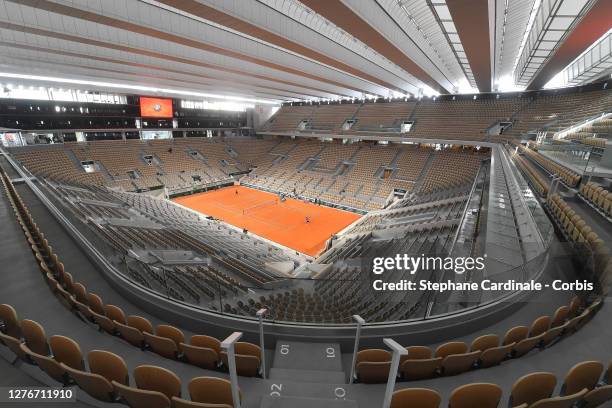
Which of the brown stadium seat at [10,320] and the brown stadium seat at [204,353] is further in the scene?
the brown stadium seat at [10,320]

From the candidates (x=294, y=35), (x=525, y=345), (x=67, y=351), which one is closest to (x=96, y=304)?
(x=67, y=351)

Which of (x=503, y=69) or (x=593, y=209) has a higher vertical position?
(x=503, y=69)

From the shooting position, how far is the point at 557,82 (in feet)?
71.4

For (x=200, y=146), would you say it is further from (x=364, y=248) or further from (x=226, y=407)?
(x=226, y=407)

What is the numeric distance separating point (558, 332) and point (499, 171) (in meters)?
8.46

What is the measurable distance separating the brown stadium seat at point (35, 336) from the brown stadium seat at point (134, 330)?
74 cm

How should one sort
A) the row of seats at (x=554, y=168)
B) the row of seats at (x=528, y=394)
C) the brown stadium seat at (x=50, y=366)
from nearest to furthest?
the row of seats at (x=528, y=394)
the brown stadium seat at (x=50, y=366)
the row of seats at (x=554, y=168)

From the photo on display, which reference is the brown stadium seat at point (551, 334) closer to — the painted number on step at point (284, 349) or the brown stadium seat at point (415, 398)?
the brown stadium seat at point (415, 398)

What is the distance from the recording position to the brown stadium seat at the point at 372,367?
3.22 m

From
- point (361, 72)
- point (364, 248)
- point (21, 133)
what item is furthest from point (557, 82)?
point (21, 133)

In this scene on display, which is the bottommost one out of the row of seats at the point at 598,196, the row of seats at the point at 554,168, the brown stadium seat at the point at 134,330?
the brown stadium seat at the point at 134,330

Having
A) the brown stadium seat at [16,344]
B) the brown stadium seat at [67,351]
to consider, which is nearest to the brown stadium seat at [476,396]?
the brown stadium seat at [67,351]

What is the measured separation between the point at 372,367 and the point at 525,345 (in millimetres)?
2074

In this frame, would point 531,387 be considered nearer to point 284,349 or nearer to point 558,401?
point 558,401
